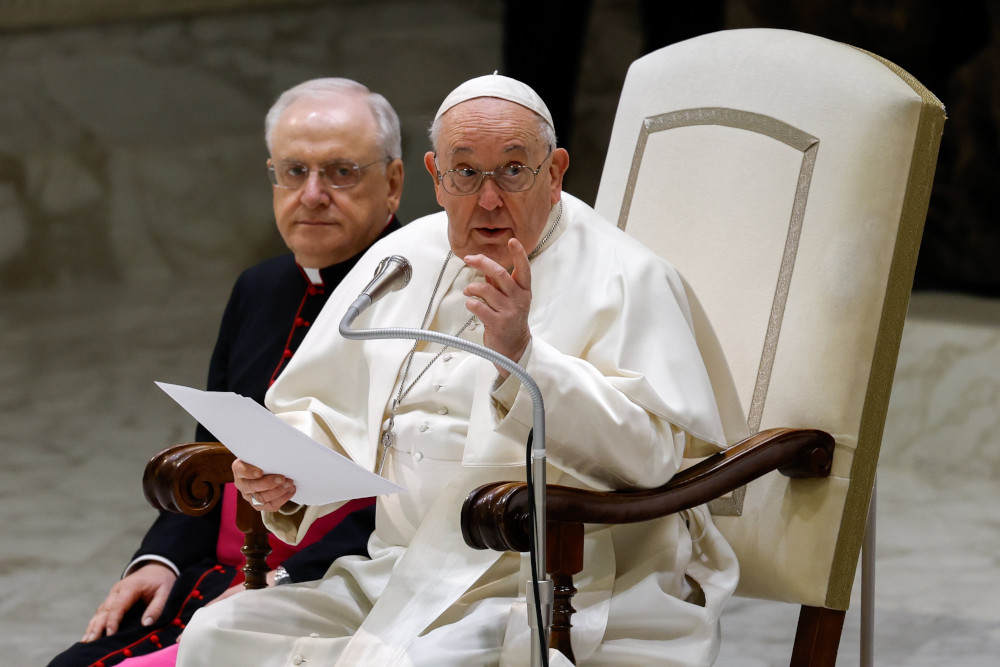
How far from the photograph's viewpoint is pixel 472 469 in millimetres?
2410

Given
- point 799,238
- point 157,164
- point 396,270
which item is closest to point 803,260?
point 799,238

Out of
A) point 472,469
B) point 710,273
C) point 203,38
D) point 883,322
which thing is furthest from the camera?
point 203,38

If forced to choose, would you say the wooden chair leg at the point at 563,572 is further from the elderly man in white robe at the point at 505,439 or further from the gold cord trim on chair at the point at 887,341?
the gold cord trim on chair at the point at 887,341

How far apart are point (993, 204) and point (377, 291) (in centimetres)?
550

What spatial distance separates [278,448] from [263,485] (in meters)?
0.21

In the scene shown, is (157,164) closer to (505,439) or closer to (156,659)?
(156,659)

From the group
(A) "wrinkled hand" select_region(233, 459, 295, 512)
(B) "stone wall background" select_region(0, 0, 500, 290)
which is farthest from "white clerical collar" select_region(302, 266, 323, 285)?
(B) "stone wall background" select_region(0, 0, 500, 290)

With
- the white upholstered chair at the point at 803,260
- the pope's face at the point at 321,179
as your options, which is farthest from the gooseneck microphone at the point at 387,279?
the pope's face at the point at 321,179

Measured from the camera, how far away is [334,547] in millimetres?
2738

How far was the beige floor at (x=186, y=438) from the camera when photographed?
414 centimetres

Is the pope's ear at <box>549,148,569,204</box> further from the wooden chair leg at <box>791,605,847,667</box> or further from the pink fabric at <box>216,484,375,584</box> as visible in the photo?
the wooden chair leg at <box>791,605,847,667</box>

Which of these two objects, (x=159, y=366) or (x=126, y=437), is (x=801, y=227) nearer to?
(x=126, y=437)

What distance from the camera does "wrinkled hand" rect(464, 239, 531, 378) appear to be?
2053 millimetres

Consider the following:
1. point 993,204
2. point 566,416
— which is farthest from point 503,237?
point 993,204
